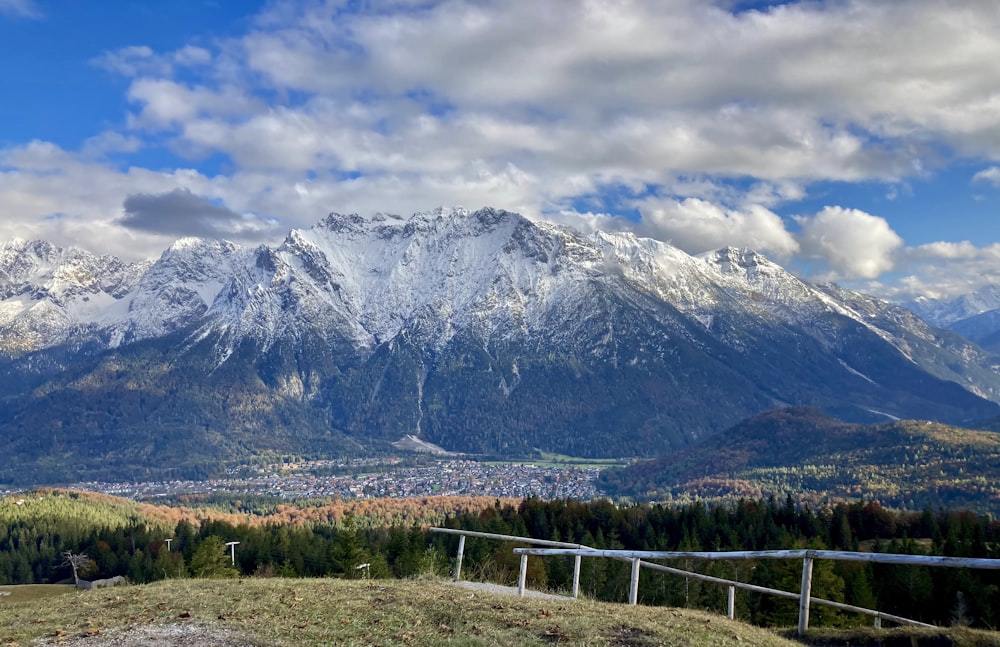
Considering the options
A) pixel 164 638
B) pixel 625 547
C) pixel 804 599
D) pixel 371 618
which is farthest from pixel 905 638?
pixel 625 547

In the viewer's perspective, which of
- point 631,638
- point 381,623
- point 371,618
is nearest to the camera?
point 631,638

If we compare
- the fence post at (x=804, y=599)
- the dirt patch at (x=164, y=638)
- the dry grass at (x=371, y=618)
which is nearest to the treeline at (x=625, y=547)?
the dry grass at (x=371, y=618)

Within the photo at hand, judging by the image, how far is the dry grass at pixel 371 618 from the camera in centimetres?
1662

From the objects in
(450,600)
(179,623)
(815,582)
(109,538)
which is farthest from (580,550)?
(109,538)

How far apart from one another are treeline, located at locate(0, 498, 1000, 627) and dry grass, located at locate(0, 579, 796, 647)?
7968 mm

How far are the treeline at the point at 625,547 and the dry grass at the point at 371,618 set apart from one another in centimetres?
797

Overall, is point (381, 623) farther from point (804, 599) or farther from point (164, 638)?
point (804, 599)

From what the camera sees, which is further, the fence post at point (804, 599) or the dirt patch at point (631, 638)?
the fence post at point (804, 599)

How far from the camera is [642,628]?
17.3 meters

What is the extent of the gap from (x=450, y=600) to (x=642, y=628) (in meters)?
5.13

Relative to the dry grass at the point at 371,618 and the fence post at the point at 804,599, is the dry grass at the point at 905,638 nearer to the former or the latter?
the fence post at the point at 804,599

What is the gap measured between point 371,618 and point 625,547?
9622 centimetres

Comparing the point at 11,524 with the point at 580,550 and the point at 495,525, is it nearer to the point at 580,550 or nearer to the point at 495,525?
the point at 495,525

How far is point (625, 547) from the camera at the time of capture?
359 feet
